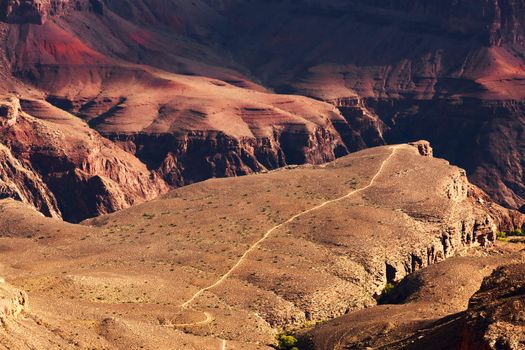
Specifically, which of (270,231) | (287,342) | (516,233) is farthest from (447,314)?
(516,233)

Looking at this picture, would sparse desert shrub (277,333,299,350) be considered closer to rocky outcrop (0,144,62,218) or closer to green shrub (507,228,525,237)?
green shrub (507,228,525,237)

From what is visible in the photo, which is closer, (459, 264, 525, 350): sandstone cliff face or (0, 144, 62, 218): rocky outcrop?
(459, 264, 525, 350): sandstone cliff face

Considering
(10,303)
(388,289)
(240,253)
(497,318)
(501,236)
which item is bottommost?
(501,236)

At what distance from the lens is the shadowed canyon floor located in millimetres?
103625

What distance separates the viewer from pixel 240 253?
126 meters

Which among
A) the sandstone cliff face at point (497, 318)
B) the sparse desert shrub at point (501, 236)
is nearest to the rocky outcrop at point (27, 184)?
the sparse desert shrub at point (501, 236)

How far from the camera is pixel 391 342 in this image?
9762cm

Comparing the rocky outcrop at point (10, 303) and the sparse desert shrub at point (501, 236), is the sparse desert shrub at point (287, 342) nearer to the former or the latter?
the rocky outcrop at point (10, 303)

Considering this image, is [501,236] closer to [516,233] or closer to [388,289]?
[516,233]

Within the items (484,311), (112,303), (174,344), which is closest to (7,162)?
(112,303)

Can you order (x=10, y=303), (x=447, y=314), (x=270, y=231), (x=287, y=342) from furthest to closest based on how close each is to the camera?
1. (x=270, y=231)
2. (x=287, y=342)
3. (x=447, y=314)
4. (x=10, y=303)

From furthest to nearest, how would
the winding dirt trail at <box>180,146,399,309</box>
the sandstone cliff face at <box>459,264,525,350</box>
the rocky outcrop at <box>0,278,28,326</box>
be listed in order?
→ the winding dirt trail at <box>180,146,399,309</box> → the rocky outcrop at <box>0,278,28,326</box> → the sandstone cliff face at <box>459,264,525,350</box>

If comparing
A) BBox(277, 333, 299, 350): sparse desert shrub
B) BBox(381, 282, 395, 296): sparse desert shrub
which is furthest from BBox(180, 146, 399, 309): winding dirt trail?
BBox(381, 282, 395, 296): sparse desert shrub

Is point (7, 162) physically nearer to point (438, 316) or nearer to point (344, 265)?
point (344, 265)
